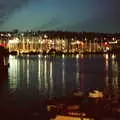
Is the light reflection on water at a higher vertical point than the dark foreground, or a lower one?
higher

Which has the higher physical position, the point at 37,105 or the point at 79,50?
the point at 79,50

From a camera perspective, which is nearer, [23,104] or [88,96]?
[23,104]

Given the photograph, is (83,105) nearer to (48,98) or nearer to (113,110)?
(113,110)

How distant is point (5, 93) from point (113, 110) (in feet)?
45.0

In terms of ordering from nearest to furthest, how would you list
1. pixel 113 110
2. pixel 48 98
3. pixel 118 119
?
pixel 118 119 → pixel 113 110 → pixel 48 98

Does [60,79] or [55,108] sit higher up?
[60,79]

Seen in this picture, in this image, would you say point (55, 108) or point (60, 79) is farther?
point (60, 79)

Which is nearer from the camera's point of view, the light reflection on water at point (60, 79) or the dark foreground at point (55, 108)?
the dark foreground at point (55, 108)

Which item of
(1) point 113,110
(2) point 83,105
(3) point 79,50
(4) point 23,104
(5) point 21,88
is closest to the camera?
(1) point 113,110

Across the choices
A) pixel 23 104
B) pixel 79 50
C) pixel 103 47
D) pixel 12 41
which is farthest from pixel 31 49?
pixel 23 104

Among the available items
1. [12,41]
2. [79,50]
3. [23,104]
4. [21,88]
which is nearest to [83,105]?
[23,104]

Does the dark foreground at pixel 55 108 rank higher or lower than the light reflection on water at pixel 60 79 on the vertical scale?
lower

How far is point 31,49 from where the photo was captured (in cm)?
17862

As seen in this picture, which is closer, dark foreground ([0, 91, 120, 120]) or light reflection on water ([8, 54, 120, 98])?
dark foreground ([0, 91, 120, 120])
